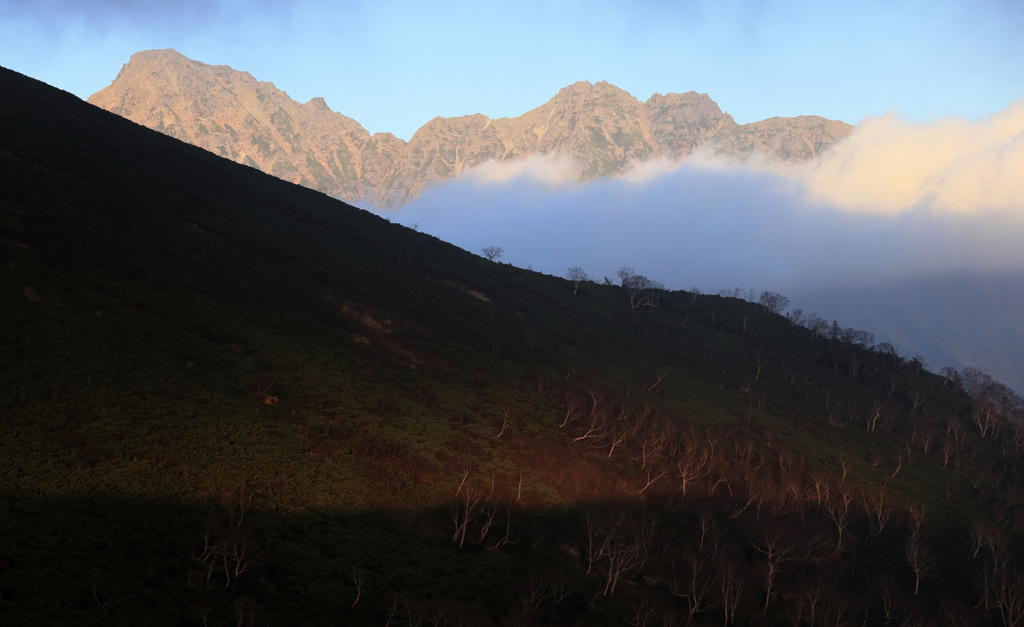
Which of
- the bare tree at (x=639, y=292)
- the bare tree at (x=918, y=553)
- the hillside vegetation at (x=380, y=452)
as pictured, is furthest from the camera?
the bare tree at (x=639, y=292)

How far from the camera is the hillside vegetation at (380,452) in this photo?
3994cm

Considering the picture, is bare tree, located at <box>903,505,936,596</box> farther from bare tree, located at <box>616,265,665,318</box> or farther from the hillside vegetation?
bare tree, located at <box>616,265,665,318</box>

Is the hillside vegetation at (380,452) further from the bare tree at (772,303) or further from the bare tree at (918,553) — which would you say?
the bare tree at (772,303)

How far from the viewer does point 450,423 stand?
73.2 metres

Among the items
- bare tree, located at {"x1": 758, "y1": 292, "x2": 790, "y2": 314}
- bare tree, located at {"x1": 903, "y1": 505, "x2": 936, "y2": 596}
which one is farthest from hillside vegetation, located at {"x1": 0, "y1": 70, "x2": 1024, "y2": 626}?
bare tree, located at {"x1": 758, "y1": 292, "x2": 790, "y2": 314}

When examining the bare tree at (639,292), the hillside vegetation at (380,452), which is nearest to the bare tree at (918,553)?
the hillside vegetation at (380,452)

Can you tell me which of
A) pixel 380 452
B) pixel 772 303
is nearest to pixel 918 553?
pixel 380 452

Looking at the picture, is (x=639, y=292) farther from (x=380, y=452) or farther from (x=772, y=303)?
(x=380, y=452)

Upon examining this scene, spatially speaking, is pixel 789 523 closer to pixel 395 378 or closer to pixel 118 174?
pixel 395 378

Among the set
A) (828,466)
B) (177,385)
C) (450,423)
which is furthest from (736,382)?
(177,385)

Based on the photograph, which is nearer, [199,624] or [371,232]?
[199,624]

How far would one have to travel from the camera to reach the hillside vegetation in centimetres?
3994

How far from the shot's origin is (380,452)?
60906 millimetres

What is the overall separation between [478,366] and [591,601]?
158ft
